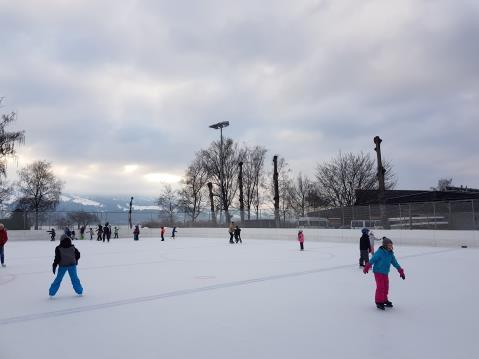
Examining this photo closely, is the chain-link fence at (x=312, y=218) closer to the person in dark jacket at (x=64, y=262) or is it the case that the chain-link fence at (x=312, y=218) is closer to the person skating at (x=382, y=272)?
the person skating at (x=382, y=272)

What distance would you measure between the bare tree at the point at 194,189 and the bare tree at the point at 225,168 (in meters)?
3.75

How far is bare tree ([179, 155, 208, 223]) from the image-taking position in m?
60.7

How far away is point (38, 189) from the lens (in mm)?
60469

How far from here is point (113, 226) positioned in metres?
39.1

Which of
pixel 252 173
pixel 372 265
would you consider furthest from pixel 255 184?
pixel 372 265

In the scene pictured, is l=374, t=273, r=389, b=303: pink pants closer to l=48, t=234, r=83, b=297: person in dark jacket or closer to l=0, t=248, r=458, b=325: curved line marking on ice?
l=0, t=248, r=458, b=325: curved line marking on ice

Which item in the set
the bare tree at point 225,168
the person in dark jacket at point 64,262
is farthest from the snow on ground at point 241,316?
the bare tree at point 225,168

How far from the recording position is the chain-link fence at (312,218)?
21453 mm

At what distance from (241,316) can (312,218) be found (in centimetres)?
2388

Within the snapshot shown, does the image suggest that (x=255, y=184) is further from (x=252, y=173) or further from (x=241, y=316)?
Answer: (x=241, y=316)

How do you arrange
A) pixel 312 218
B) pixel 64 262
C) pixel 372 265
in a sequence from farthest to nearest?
pixel 312 218 → pixel 64 262 → pixel 372 265

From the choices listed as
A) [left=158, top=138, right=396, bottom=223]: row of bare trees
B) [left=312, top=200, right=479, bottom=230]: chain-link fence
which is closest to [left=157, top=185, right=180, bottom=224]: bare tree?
[left=158, top=138, right=396, bottom=223]: row of bare trees

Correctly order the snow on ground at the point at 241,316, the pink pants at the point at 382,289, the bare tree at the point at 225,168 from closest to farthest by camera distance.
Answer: the snow on ground at the point at 241,316 → the pink pants at the point at 382,289 → the bare tree at the point at 225,168

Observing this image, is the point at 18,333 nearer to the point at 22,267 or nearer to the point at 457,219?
the point at 22,267
